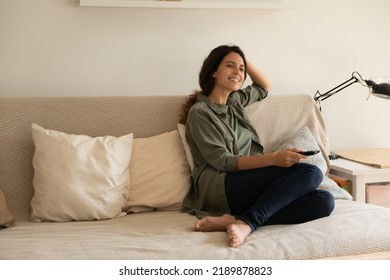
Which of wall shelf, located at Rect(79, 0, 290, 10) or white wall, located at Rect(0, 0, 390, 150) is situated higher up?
wall shelf, located at Rect(79, 0, 290, 10)

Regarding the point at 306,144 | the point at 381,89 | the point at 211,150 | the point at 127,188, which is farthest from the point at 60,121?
the point at 381,89

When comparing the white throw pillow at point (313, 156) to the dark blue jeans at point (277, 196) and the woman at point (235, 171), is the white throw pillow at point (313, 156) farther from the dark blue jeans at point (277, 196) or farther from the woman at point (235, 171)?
the dark blue jeans at point (277, 196)

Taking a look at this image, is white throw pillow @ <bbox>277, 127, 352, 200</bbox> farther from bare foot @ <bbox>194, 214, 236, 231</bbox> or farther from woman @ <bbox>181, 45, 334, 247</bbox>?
bare foot @ <bbox>194, 214, 236, 231</bbox>

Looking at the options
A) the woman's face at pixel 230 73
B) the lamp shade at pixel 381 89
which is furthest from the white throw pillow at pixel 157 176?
the lamp shade at pixel 381 89

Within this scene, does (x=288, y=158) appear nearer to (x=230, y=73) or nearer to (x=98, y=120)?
(x=230, y=73)

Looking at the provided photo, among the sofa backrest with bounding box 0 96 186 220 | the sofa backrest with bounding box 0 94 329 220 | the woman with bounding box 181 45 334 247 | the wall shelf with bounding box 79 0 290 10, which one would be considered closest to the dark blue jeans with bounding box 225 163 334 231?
the woman with bounding box 181 45 334 247

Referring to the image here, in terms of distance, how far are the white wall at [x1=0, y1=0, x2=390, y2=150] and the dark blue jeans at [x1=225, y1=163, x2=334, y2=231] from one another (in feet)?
2.82

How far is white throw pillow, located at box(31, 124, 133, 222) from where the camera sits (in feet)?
6.24

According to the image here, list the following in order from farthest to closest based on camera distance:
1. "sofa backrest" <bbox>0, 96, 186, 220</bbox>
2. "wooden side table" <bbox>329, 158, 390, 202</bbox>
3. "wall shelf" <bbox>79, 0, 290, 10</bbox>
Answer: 1. "wall shelf" <bbox>79, 0, 290, 10</bbox>
2. "wooden side table" <bbox>329, 158, 390, 202</bbox>
3. "sofa backrest" <bbox>0, 96, 186, 220</bbox>

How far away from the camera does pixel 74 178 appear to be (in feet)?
6.27

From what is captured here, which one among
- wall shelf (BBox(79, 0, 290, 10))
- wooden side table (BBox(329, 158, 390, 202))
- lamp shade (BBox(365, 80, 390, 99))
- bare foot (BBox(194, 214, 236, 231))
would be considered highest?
wall shelf (BBox(79, 0, 290, 10))

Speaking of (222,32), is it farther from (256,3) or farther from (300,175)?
(300,175)
